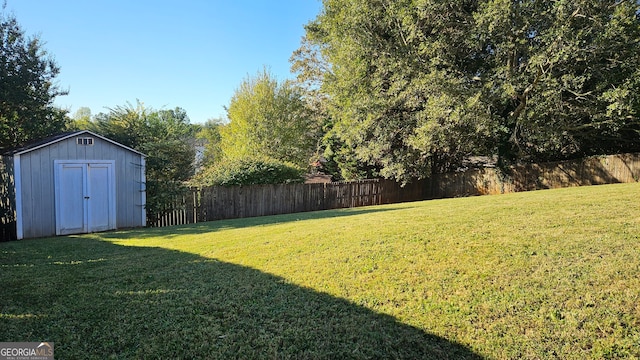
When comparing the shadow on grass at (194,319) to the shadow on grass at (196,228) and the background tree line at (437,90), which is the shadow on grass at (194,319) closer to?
the shadow on grass at (196,228)

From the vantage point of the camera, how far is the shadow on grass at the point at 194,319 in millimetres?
2660

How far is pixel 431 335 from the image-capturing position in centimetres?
283

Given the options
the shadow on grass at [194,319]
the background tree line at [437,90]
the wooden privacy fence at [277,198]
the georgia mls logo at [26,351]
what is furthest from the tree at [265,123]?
the georgia mls logo at [26,351]

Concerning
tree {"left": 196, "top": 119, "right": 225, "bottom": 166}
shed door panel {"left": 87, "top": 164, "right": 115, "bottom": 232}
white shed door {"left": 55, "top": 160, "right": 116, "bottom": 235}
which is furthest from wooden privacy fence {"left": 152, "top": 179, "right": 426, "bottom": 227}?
tree {"left": 196, "top": 119, "right": 225, "bottom": 166}

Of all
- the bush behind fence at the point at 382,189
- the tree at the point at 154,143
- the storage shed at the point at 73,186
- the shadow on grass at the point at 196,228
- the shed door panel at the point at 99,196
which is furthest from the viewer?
the bush behind fence at the point at 382,189

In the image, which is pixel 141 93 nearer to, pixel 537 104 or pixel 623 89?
pixel 537 104

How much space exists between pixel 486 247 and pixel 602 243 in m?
1.50

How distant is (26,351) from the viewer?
2656mm

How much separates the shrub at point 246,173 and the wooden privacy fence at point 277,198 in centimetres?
31

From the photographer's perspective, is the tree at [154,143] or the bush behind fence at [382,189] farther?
the bush behind fence at [382,189]

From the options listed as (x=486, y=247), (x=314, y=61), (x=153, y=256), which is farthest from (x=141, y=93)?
(x=486, y=247)

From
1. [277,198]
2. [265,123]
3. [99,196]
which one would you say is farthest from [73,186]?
[265,123]

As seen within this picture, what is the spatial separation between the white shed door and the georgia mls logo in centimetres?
863

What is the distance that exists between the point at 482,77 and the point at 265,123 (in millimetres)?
12757
